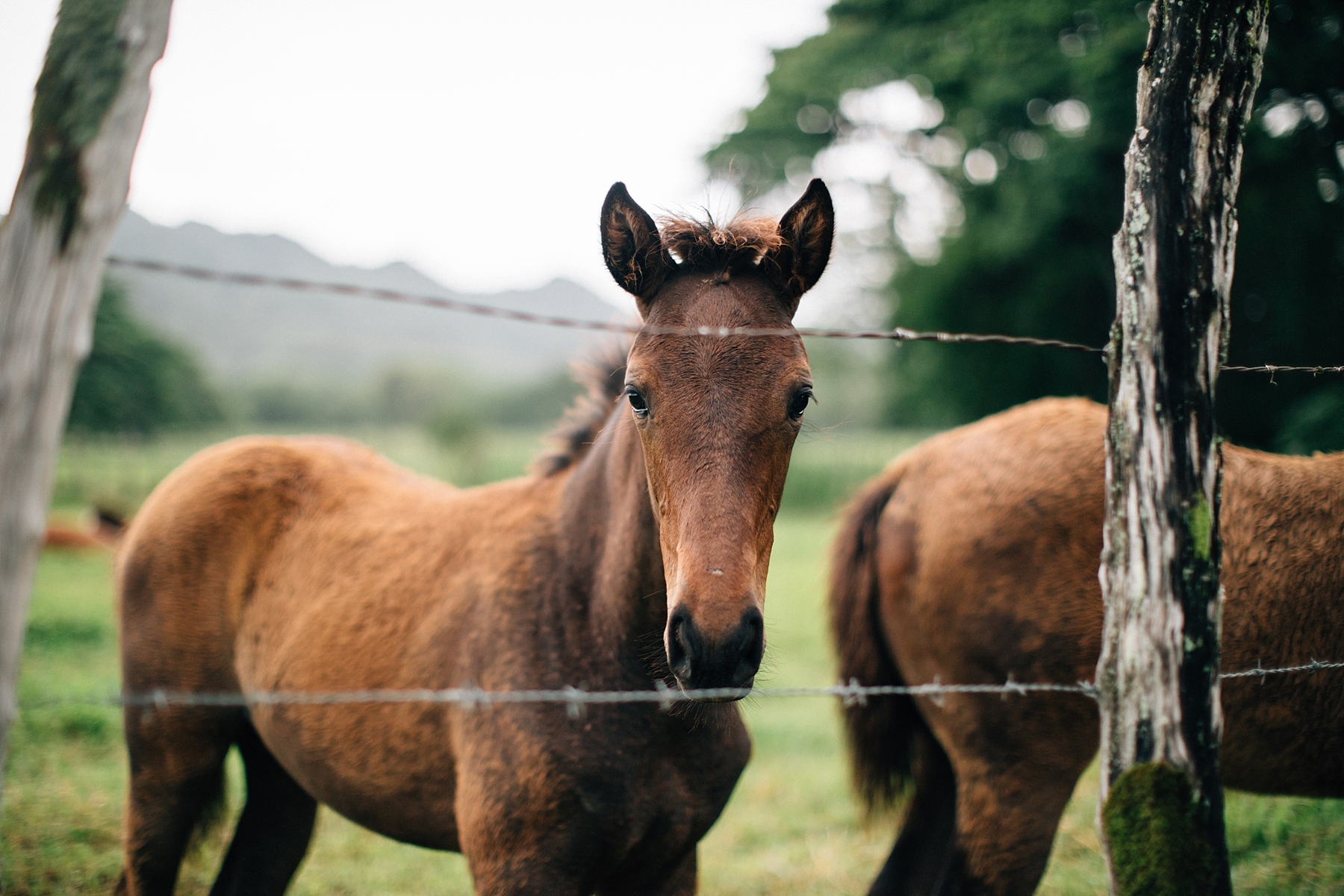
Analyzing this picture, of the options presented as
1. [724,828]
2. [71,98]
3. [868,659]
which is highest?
[71,98]

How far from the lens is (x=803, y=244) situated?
208cm

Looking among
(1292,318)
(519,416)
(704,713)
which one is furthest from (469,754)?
(519,416)

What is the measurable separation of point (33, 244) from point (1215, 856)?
242 centimetres

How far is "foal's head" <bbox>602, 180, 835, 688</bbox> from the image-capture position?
60.7 inches

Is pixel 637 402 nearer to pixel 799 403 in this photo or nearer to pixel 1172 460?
pixel 799 403

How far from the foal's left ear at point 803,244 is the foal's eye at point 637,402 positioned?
20.2 inches

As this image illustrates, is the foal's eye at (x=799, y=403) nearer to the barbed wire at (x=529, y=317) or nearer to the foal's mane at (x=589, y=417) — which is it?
the barbed wire at (x=529, y=317)

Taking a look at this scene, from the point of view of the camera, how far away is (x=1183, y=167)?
159 cm

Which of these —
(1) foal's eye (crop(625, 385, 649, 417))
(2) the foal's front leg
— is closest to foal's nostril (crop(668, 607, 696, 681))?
(1) foal's eye (crop(625, 385, 649, 417))

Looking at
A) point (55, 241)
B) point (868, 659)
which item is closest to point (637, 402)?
point (55, 241)

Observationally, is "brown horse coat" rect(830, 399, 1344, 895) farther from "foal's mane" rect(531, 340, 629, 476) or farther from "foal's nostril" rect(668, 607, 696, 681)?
"foal's nostril" rect(668, 607, 696, 681)

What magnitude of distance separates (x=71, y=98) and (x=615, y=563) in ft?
4.87

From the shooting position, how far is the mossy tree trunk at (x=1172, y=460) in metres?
1.49

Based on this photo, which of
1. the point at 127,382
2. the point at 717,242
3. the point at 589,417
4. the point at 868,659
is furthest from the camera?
the point at 127,382
